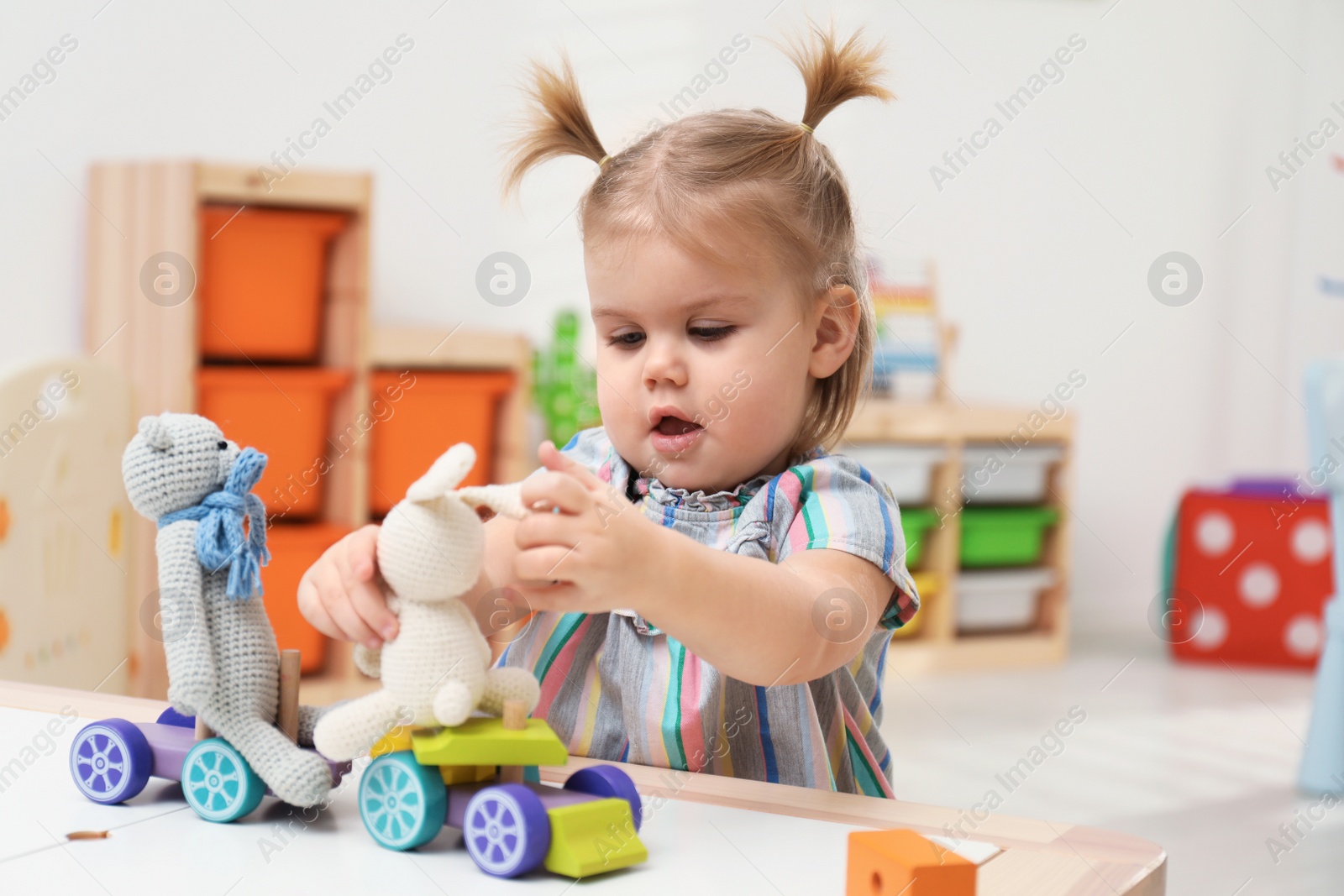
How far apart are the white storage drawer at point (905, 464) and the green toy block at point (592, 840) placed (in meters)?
2.18

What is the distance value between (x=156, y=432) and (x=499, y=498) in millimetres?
151

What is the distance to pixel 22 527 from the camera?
4.73 feet

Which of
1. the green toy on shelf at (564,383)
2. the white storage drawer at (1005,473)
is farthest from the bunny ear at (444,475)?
the white storage drawer at (1005,473)

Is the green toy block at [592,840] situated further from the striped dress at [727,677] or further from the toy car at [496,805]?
the striped dress at [727,677]

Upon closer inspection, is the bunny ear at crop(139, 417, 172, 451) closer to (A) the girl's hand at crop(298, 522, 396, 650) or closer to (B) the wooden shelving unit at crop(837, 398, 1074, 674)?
(A) the girl's hand at crop(298, 522, 396, 650)

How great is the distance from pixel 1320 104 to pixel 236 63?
2943mm

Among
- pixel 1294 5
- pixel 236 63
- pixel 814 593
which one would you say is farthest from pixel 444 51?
pixel 1294 5

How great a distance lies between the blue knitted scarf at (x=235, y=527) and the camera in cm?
51

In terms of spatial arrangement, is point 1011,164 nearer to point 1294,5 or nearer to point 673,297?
point 1294,5

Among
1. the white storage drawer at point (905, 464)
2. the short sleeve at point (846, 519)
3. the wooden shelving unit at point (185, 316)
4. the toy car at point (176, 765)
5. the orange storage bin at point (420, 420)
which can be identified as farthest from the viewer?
the white storage drawer at point (905, 464)

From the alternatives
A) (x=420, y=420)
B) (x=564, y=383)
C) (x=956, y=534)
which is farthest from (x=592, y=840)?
(x=956, y=534)

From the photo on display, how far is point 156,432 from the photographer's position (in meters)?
0.51

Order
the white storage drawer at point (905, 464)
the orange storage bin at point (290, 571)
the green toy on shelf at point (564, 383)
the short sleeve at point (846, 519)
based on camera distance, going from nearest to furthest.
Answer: the short sleeve at point (846, 519)
the orange storage bin at point (290, 571)
the green toy on shelf at point (564, 383)
the white storage drawer at point (905, 464)

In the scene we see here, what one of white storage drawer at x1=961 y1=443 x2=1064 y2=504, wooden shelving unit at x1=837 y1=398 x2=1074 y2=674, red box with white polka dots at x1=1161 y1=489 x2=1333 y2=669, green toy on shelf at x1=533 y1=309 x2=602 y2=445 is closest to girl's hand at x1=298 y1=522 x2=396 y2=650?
green toy on shelf at x1=533 y1=309 x2=602 y2=445
